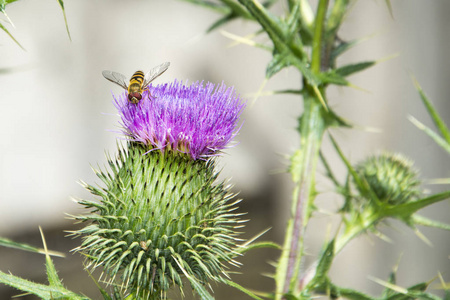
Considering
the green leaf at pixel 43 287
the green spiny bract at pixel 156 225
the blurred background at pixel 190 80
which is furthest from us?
the blurred background at pixel 190 80

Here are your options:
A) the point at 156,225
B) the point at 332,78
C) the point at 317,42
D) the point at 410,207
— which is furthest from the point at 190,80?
the point at 156,225

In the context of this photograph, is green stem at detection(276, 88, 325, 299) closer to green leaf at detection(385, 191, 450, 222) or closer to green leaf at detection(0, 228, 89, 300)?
green leaf at detection(385, 191, 450, 222)

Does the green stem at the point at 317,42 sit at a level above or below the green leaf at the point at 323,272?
above

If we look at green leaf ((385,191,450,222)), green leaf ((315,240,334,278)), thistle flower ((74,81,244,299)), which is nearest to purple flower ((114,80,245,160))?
thistle flower ((74,81,244,299))

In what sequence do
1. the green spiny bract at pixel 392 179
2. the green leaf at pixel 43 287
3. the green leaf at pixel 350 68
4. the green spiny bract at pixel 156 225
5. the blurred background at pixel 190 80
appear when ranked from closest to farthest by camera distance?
the green leaf at pixel 43 287 → the green spiny bract at pixel 156 225 → the green leaf at pixel 350 68 → the green spiny bract at pixel 392 179 → the blurred background at pixel 190 80

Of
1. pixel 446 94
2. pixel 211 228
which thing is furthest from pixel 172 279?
pixel 446 94

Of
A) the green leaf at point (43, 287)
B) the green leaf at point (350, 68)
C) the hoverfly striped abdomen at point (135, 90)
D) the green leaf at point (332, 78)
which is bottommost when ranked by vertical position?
the green leaf at point (43, 287)

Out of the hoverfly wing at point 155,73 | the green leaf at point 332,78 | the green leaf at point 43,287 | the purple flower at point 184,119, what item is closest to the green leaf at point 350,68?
the green leaf at point 332,78

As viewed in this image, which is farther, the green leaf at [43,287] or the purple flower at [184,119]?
the purple flower at [184,119]

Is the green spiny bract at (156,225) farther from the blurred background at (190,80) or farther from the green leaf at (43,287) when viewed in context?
the blurred background at (190,80)
